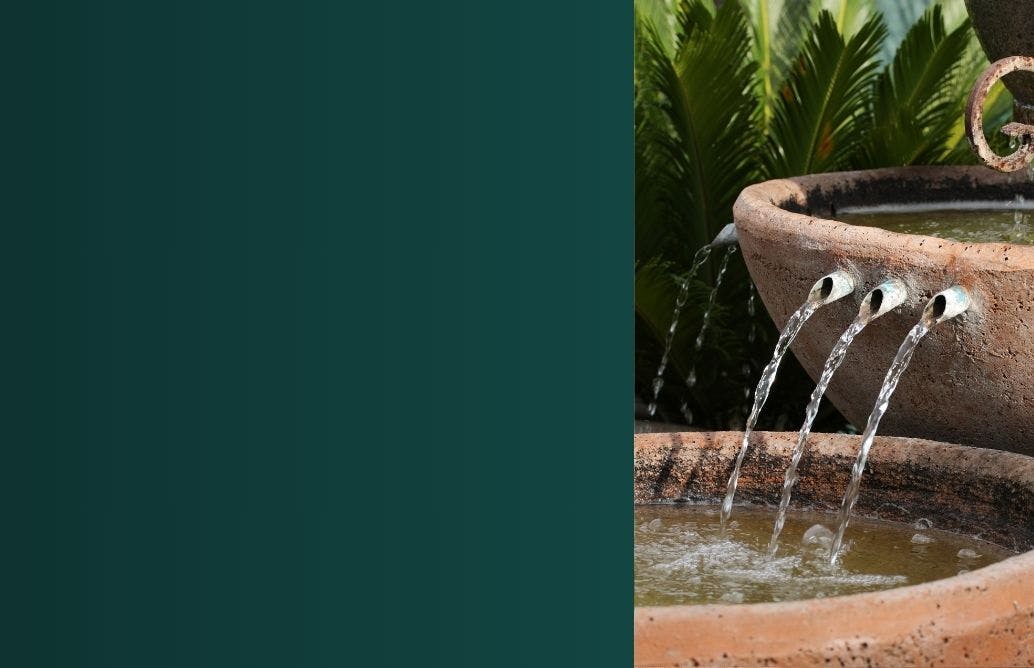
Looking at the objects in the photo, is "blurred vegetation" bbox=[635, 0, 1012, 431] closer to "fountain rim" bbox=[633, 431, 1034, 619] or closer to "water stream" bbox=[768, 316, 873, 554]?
"water stream" bbox=[768, 316, 873, 554]

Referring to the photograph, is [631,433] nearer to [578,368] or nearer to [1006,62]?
[578,368]

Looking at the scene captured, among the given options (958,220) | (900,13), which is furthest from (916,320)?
(900,13)

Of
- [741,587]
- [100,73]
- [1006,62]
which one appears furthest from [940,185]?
[100,73]

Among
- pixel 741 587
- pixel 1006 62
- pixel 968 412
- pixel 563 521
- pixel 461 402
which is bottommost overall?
pixel 741 587

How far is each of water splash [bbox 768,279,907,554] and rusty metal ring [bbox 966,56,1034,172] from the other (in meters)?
0.65

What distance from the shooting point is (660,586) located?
9.52 ft

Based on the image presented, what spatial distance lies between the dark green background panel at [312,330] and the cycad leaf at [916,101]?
12.6 feet

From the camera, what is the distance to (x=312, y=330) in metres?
1.26

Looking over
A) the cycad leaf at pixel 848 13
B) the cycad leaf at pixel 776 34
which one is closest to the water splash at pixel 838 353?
the cycad leaf at pixel 776 34

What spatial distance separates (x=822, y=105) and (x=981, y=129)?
4.75 ft

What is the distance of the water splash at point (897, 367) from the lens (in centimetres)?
308

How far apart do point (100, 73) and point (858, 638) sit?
1.45 metres

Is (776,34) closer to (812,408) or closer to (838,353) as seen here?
(838,353)

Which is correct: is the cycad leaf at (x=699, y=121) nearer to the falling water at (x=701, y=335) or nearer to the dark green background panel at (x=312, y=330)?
the falling water at (x=701, y=335)
